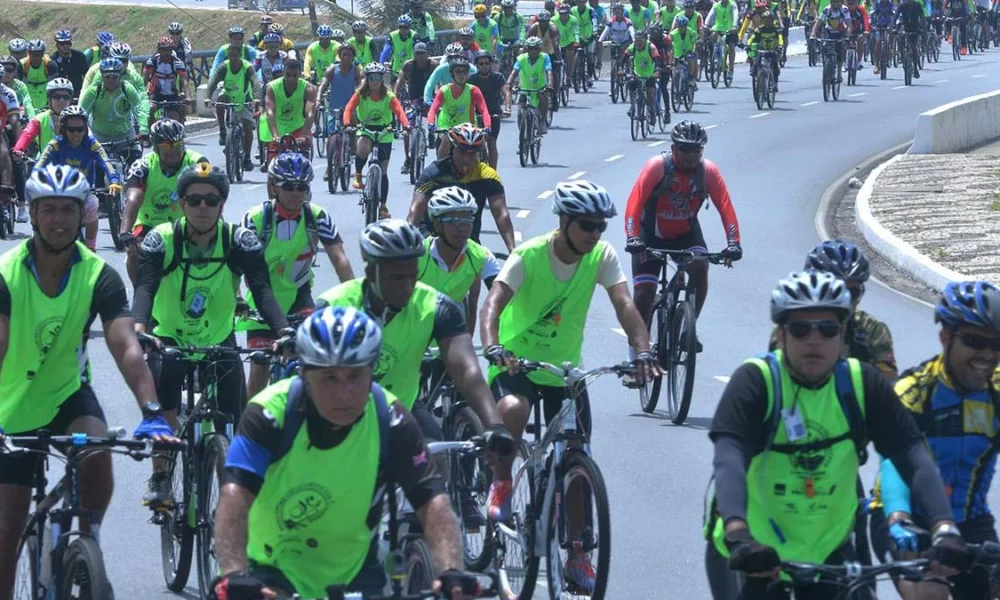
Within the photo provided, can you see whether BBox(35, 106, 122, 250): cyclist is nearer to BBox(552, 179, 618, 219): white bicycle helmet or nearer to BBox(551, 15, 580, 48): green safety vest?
BBox(552, 179, 618, 219): white bicycle helmet

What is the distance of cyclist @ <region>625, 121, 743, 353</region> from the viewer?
41.9ft

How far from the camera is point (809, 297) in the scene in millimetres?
5730

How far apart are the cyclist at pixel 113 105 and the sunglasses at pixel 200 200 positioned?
12.2 meters

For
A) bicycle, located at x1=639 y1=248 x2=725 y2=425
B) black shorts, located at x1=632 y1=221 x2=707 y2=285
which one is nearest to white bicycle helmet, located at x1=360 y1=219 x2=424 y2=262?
bicycle, located at x1=639 y1=248 x2=725 y2=425

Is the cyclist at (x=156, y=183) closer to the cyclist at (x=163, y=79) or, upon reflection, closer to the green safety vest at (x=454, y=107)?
the green safety vest at (x=454, y=107)

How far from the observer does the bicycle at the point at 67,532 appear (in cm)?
653

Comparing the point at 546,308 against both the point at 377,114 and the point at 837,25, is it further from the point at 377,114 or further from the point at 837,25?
the point at 837,25

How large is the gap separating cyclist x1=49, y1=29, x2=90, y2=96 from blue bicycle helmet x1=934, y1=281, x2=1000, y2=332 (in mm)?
23519

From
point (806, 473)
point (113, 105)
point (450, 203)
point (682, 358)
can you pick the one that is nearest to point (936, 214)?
point (113, 105)

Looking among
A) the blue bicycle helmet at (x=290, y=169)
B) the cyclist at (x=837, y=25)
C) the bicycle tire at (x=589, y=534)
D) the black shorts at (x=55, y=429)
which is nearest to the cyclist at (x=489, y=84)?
the cyclist at (x=837, y=25)

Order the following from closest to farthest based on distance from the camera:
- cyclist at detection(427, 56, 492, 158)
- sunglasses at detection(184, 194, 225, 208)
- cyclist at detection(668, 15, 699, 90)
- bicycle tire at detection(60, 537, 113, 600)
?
1. bicycle tire at detection(60, 537, 113, 600)
2. sunglasses at detection(184, 194, 225, 208)
3. cyclist at detection(427, 56, 492, 158)
4. cyclist at detection(668, 15, 699, 90)

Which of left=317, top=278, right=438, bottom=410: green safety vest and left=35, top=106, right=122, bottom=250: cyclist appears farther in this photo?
left=35, top=106, right=122, bottom=250: cyclist

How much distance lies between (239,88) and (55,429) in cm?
2026

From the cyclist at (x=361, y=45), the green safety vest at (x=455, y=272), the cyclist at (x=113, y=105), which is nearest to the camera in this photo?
the green safety vest at (x=455, y=272)
